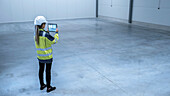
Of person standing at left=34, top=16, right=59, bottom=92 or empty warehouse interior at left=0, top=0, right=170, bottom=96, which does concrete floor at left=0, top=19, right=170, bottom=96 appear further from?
person standing at left=34, top=16, right=59, bottom=92

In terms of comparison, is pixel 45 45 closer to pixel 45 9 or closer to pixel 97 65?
pixel 97 65

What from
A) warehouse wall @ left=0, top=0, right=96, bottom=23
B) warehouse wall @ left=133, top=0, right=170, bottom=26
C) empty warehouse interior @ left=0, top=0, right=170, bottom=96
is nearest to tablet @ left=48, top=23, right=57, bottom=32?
empty warehouse interior @ left=0, top=0, right=170, bottom=96

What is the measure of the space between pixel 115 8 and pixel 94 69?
391 inches

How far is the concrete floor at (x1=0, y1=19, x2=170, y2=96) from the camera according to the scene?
3363 millimetres

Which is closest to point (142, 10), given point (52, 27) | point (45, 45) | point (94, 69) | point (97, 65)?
point (97, 65)

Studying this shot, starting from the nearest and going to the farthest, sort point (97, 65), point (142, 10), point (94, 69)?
point (94, 69) < point (97, 65) < point (142, 10)

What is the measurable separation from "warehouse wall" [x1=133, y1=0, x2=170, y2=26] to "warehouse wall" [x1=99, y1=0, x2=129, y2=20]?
A: 0.91 meters

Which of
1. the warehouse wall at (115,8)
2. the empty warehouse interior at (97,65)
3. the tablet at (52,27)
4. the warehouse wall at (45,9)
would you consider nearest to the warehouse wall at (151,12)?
the empty warehouse interior at (97,65)

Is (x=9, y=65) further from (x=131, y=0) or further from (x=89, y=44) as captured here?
(x=131, y=0)

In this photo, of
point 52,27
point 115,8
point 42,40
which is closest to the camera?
point 42,40

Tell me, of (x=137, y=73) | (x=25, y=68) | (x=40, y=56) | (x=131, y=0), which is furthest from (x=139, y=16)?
(x=40, y=56)

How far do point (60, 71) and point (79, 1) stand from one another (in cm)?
1170

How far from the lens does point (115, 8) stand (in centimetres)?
1343

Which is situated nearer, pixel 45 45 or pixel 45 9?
pixel 45 45
